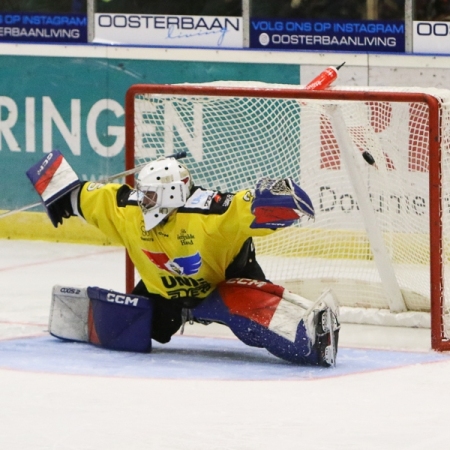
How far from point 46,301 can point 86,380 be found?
1.90 metres

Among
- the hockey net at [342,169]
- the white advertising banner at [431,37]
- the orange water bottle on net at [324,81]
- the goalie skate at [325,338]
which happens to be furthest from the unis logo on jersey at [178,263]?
the white advertising banner at [431,37]

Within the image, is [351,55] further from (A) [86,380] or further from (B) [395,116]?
(A) [86,380]

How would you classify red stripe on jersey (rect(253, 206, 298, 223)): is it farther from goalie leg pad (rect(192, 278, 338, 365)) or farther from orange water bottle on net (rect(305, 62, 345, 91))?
orange water bottle on net (rect(305, 62, 345, 91))

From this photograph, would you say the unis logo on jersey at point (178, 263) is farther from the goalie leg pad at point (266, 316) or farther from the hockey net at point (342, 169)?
the hockey net at point (342, 169)

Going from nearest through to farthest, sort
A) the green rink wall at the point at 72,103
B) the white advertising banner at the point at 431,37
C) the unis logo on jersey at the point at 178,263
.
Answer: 1. the unis logo on jersey at the point at 178,263
2. the white advertising banner at the point at 431,37
3. the green rink wall at the point at 72,103

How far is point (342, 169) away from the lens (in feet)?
24.1

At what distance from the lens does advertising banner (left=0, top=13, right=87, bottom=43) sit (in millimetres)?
9258

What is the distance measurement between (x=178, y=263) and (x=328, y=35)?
328 cm

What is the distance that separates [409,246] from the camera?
6.98 metres

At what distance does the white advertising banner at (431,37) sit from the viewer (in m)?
8.59

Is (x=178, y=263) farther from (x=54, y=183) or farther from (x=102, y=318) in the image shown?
(x=54, y=183)

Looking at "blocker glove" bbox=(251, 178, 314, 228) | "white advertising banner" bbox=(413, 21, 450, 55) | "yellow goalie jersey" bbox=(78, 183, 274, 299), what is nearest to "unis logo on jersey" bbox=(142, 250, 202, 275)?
"yellow goalie jersey" bbox=(78, 183, 274, 299)

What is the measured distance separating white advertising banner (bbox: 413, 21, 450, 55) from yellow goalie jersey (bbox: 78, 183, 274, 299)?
300 centimetres

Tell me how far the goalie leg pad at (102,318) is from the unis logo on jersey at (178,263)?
174 mm
